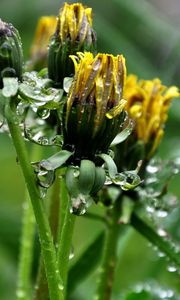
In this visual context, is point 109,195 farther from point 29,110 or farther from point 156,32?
point 156,32

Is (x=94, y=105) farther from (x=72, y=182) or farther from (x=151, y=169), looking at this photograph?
(x=151, y=169)

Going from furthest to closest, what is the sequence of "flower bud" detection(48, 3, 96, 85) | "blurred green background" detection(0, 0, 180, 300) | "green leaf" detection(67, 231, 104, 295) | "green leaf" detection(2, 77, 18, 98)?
"blurred green background" detection(0, 0, 180, 300) < "green leaf" detection(67, 231, 104, 295) < "flower bud" detection(48, 3, 96, 85) < "green leaf" detection(2, 77, 18, 98)

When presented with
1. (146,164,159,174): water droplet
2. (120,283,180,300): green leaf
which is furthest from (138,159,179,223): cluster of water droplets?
(120,283,180,300): green leaf

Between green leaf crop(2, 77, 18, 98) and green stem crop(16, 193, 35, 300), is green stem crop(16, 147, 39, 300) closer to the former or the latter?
green stem crop(16, 193, 35, 300)

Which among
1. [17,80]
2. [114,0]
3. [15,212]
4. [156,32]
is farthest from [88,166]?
[156,32]

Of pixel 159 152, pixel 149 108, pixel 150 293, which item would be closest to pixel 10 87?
pixel 149 108

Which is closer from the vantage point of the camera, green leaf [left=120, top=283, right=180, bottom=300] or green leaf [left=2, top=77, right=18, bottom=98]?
green leaf [left=2, top=77, right=18, bottom=98]
